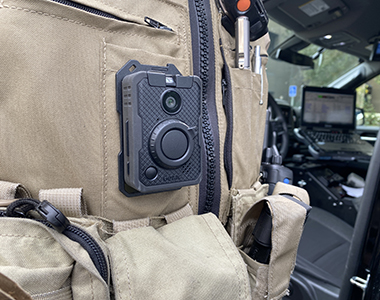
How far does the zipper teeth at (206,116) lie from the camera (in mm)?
511

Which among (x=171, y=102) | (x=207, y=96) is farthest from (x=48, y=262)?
(x=207, y=96)

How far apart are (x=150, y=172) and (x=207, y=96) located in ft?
0.72

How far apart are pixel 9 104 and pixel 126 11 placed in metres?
0.23

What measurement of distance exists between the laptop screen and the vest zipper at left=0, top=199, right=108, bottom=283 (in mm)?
2270

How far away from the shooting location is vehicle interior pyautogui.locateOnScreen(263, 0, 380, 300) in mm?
1165

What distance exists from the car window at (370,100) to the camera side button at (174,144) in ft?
8.31

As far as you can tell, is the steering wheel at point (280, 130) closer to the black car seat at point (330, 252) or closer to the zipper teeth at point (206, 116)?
the black car seat at point (330, 252)

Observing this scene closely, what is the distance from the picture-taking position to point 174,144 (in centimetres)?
42

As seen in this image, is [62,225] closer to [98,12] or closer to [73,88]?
[73,88]

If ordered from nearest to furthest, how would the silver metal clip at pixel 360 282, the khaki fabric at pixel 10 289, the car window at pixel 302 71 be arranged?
1. the khaki fabric at pixel 10 289
2. the silver metal clip at pixel 360 282
3. the car window at pixel 302 71

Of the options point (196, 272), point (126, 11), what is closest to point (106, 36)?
point (126, 11)

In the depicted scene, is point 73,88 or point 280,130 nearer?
point 73,88

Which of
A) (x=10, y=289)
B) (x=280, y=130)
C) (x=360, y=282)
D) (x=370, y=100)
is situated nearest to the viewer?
(x=10, y=289)

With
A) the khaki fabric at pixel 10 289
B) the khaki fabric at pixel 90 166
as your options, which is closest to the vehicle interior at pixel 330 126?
the khaki fabric at pixel 90 166
